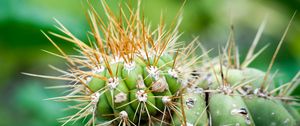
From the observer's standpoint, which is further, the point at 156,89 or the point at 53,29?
the point at 53,29

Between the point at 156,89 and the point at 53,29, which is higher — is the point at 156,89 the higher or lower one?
the lower one

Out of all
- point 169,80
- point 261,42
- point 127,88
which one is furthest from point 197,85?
point 261,42

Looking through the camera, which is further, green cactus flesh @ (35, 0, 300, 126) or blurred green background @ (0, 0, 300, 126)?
blurred green background @ (0, 0, 300, 126)

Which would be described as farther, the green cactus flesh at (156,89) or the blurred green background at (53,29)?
the blurred green background at (53,29)

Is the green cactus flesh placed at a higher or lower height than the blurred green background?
lower

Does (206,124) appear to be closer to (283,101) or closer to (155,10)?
(283,101)

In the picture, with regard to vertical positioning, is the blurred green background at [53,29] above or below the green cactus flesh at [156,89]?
above

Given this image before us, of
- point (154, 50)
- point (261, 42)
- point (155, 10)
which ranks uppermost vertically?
point (155, 10)

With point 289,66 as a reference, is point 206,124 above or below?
below
